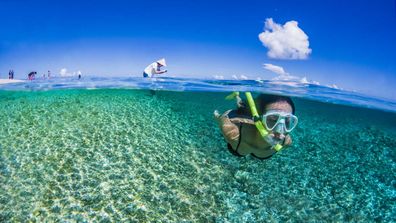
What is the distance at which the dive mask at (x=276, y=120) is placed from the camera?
3.48 m

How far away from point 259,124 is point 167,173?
5.36m

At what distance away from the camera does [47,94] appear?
712 inches

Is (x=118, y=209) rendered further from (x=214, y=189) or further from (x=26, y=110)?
(x=26, y=110)

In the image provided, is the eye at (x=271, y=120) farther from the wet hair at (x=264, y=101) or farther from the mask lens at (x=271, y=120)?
the wet hair at (x=264, y=101)

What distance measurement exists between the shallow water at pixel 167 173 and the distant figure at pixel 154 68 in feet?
6.60

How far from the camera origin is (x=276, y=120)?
3.57 meters

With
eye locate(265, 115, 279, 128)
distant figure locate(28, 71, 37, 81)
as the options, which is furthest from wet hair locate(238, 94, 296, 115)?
distant figure locate(28, 71, 37, 81)

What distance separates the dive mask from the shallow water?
421cm

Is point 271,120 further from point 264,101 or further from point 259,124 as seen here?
point 264,101

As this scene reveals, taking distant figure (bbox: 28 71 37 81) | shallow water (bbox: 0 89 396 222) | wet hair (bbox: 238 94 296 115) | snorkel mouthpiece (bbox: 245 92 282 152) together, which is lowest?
shallow water (bbox: 0 89 396 222)

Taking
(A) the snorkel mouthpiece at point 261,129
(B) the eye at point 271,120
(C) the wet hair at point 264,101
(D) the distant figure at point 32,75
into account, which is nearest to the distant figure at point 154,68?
(D) the distant figure at point 32,75

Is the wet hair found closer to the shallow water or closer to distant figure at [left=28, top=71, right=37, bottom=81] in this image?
the shallow water

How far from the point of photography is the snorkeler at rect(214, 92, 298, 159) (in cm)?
350

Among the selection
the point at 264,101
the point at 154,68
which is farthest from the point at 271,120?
the point at 154,68
